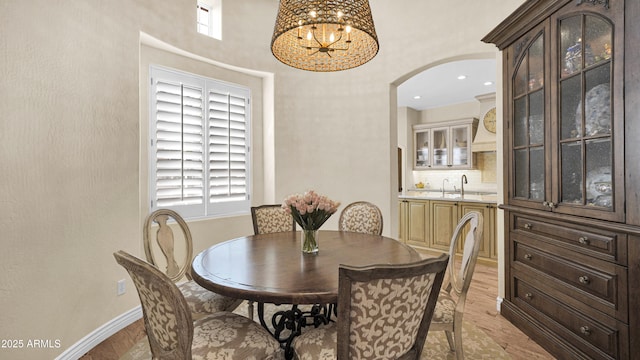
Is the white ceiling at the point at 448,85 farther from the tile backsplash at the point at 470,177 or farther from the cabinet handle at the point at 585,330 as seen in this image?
the cabinet handle at the point at 585,330

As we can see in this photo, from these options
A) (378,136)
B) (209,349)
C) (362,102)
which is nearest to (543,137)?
(378,136)

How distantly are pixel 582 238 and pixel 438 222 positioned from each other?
3.11 m

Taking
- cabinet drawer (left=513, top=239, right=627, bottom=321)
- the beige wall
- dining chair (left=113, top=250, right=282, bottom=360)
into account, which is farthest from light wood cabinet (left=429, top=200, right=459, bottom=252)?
dining chair (left=113, top=250, right=282, bottom=360)

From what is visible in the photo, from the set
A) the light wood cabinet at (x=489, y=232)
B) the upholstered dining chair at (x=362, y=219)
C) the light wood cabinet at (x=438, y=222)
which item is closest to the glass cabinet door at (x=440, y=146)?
the light wood cabinet at (x=438, y=222)

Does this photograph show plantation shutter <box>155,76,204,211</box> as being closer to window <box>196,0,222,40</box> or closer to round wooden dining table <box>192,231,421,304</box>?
window <box>196,0,222,40</box>

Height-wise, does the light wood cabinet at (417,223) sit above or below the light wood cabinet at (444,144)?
below

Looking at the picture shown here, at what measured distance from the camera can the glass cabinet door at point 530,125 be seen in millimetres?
2359

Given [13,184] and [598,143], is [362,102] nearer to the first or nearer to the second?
[598,143]

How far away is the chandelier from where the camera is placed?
70.0 inches

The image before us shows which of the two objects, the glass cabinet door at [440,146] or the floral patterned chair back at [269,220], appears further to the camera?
the glass cabinet door at [440,146]

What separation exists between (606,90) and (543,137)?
528mm

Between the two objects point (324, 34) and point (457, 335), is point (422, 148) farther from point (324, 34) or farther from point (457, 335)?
point (457, 335)

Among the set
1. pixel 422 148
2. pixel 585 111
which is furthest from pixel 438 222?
pixel 585 111

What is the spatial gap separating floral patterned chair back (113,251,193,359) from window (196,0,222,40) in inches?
117
